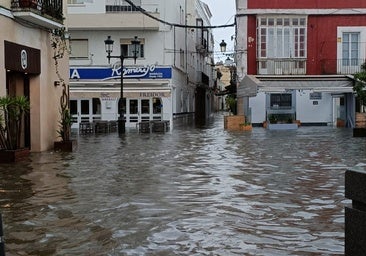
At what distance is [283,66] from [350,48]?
426cm

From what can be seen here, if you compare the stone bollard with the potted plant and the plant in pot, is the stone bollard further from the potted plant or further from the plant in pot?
the plant in pot

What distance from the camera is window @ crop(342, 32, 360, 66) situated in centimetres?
3712

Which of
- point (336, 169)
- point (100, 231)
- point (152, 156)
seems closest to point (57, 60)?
point (152, 156)

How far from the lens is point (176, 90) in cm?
4309

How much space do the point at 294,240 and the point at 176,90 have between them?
3626 cm

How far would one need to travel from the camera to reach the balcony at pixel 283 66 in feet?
122

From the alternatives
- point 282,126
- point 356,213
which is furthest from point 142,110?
point 356,213

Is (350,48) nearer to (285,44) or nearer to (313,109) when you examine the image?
(285,44)

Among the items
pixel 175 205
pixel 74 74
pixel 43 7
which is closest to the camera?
pixel 175 205

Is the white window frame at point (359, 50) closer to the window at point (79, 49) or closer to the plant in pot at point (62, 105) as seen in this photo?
the window at point (79, 49)

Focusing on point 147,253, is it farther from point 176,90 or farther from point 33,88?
point 176,90

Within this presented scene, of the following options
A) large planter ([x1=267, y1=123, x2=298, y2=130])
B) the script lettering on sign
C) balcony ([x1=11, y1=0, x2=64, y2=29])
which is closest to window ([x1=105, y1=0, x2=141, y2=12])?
the script lettering on sign

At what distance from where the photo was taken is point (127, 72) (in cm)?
3928

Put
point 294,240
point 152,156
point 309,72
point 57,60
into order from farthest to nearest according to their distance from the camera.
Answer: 1. point 309,72
2. point 57,60
3. point 152,156
4. point 294,240
